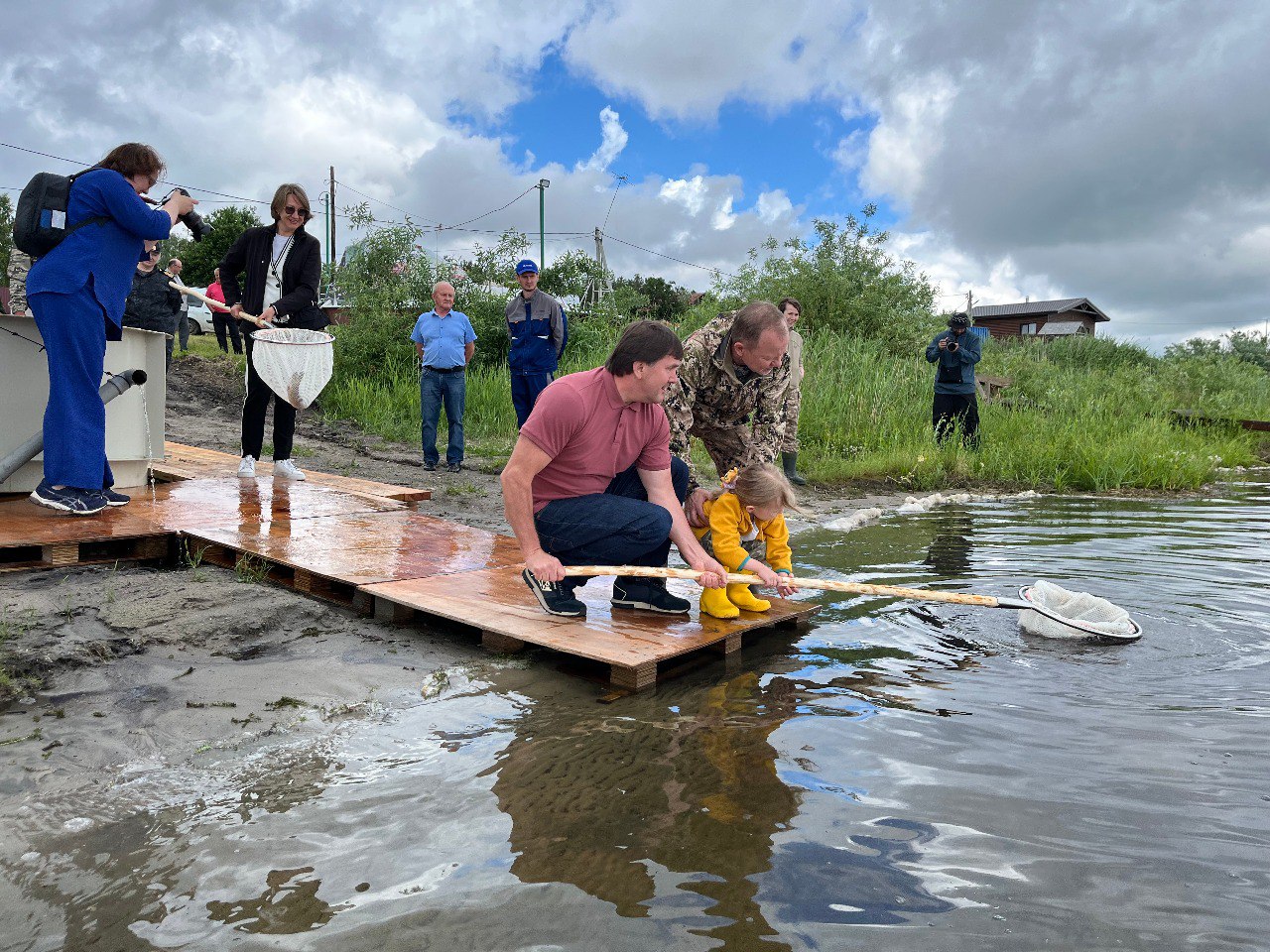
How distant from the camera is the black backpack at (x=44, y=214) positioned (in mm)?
4699

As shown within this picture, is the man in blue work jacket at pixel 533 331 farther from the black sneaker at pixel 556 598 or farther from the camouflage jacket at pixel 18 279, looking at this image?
the black sneaker at pixel 556 598

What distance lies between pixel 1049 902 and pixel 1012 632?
101 inches

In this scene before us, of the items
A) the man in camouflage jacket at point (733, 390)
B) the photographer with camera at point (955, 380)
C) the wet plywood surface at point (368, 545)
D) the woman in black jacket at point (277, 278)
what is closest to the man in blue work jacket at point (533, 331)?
the woman in black jacket at point (277, 278)

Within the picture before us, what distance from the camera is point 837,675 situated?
380cm

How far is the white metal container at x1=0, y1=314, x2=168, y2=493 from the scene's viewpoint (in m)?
5.41

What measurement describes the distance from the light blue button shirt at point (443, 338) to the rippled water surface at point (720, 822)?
6.33 metres

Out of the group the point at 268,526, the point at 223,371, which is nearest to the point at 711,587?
the point at 268,526

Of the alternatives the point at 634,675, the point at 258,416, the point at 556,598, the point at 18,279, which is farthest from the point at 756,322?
the point at 18,279

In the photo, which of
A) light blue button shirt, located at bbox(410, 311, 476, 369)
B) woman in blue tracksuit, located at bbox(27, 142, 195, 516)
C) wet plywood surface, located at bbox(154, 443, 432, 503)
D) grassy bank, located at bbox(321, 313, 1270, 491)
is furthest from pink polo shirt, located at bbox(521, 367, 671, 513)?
grassy bank, located at bbox(321, 313, 1270, 491)

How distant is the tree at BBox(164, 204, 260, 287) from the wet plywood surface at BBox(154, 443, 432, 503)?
36685 millimetres

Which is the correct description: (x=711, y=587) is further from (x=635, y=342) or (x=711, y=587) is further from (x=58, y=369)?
(x=58, y=369)

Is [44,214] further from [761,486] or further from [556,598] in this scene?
[761,486]

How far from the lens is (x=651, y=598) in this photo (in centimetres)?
432

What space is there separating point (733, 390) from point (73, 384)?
3.39m
